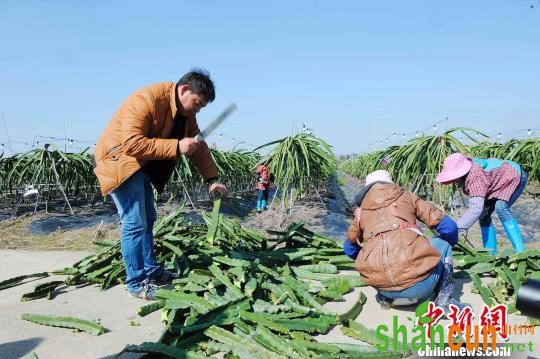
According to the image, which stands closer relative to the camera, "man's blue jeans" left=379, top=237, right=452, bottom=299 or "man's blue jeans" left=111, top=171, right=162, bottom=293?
"man's blue jeans" left=379, top=237, right=452, bottom=299

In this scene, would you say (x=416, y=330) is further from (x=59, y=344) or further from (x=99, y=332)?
(x=59, y=344)

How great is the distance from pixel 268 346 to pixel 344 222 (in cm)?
581

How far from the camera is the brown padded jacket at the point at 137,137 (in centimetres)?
295

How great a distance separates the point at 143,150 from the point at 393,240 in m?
1.83

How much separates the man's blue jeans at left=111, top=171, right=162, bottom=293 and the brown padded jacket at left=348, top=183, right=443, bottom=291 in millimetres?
1676

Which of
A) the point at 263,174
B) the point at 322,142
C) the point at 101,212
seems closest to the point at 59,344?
the point at 322,142

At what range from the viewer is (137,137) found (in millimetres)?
2932

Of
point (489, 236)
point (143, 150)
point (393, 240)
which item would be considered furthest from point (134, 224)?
point (489, 236)

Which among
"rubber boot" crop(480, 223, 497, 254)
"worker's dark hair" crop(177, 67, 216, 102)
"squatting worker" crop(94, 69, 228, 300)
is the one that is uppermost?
"worker's dark hair" crop(177, 67, 216, 102)

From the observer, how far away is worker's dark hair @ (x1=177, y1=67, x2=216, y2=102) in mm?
3033

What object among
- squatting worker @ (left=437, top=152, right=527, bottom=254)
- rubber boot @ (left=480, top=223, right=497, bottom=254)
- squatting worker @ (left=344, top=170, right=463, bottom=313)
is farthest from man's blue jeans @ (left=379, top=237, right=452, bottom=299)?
rubber boot @ (left=480, top=223, right=497, bottom=254)

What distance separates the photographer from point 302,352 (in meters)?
2.18

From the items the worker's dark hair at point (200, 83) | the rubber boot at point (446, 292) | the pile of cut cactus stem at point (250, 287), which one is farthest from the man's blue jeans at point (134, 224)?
the rubber boot at point (446, 292)

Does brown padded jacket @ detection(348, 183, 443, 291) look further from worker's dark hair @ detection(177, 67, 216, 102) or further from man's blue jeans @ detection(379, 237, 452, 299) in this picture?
worker's dark hair @ detection(177, 67, 216, 102)
